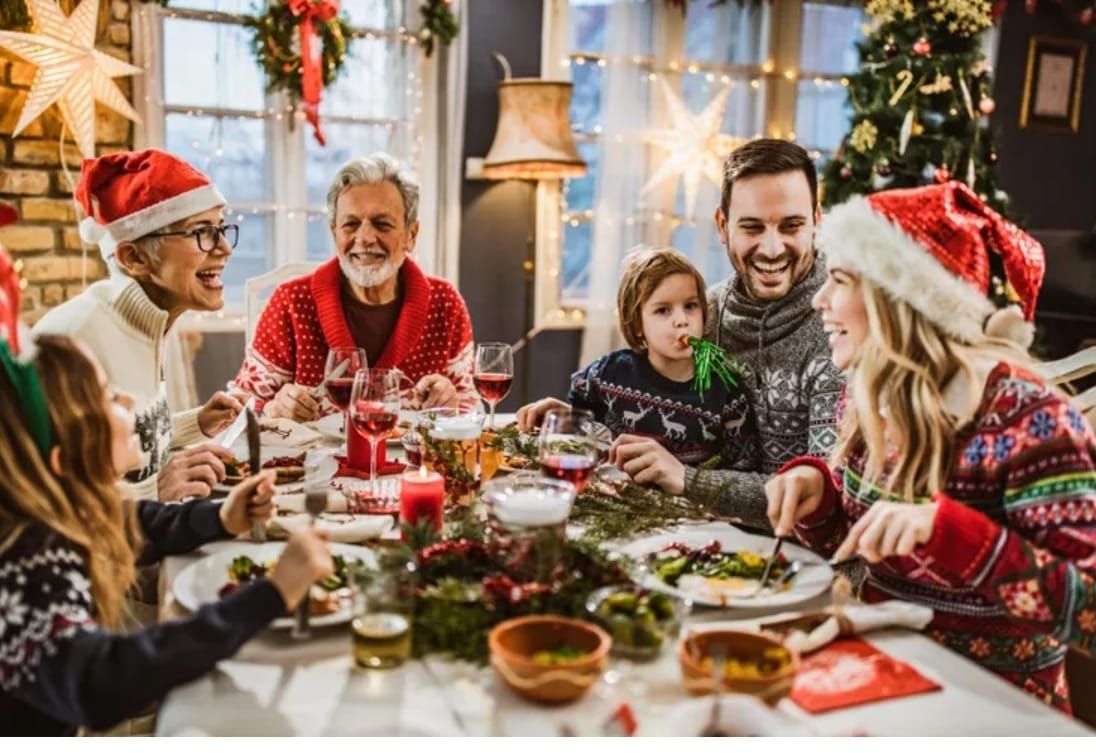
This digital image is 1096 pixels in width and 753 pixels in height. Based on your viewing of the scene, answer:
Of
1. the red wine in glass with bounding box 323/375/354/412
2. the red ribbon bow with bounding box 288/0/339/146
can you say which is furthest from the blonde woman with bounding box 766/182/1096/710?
the red ribbon bow with bounding box 288/0/339/146

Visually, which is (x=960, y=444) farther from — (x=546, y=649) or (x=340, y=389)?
(x=340, y=389)

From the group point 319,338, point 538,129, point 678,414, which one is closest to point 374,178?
point 319,338

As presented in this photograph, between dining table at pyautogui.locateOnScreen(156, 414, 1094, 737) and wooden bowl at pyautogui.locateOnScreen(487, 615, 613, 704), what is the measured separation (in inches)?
1.0

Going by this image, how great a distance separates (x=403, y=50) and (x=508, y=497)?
367cm

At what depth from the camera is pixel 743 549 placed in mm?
1561

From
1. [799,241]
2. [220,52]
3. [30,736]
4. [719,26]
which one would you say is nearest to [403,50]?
[220,52]

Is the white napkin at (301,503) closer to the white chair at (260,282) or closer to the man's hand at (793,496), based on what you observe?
the man's hand at (793,496)

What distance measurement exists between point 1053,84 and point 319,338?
5181 mm

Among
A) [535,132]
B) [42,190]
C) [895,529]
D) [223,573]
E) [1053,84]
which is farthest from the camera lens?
[1053,84]

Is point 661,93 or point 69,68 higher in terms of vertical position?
point 661,93

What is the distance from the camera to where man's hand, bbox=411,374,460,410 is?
2516mm

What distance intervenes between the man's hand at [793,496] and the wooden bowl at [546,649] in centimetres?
46

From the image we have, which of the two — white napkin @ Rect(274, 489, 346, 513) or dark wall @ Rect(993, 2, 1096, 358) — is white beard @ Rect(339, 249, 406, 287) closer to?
white napkin @ Rect(274, 489, 346, 513)
